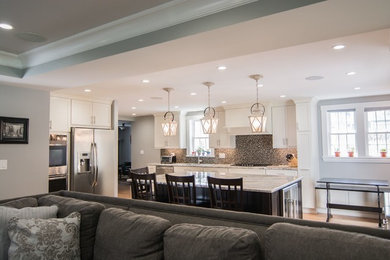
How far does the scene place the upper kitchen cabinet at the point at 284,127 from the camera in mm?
6316

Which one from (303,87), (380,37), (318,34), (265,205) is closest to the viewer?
(318,34)

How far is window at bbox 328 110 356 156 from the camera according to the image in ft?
19.3

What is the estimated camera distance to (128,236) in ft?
6.20

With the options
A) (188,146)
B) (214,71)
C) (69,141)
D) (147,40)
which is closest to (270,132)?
(188,146)

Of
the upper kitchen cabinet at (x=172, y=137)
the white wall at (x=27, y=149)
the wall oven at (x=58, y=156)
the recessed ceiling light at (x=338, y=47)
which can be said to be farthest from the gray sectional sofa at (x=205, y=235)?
the upper kitchen cabinet at (x=172, y=137)

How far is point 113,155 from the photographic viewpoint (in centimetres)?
589

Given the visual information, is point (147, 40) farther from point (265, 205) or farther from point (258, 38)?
point (265, 205)

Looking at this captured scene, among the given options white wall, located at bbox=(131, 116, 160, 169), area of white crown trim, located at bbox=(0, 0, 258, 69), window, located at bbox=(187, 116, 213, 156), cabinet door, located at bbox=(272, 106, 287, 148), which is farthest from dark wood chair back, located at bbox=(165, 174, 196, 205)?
white wall, located at bbox=(131, 116, 160, 169)

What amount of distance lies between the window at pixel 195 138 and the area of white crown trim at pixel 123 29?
510 centimetres

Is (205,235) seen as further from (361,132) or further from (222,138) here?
(222,138)

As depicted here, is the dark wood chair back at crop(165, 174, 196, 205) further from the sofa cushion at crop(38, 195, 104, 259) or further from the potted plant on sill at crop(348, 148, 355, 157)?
the potted plant on sill at crop(348, 148, 355, 157)

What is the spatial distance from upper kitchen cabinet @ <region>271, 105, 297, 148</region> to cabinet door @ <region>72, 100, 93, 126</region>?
4005 mm

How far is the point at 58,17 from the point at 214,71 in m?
2.02

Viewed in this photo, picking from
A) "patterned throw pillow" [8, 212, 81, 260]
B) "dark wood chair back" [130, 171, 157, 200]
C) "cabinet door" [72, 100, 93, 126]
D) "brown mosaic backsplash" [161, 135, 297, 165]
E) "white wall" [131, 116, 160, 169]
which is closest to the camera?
"patterned throw pillow" [8, 212, 81, 260]
